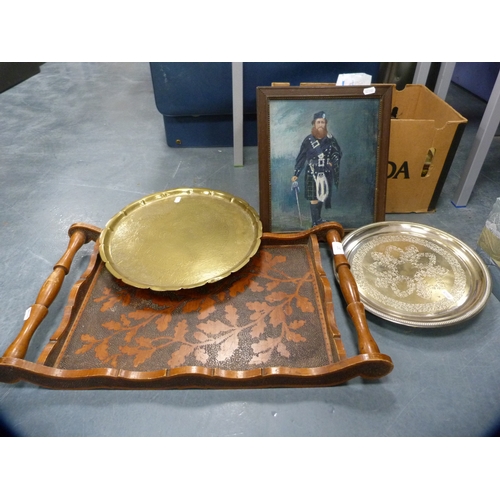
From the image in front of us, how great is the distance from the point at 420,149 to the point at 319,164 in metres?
0.48

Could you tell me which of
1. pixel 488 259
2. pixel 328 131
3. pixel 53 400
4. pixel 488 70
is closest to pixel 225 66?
pixel 328 131

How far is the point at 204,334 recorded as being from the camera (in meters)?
1.17

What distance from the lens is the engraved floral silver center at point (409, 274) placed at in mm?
1270

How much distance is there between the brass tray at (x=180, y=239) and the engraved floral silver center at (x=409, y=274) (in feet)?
1.41

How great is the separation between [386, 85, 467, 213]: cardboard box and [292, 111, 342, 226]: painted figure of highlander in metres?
0.30

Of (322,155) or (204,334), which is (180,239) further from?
(322,155)

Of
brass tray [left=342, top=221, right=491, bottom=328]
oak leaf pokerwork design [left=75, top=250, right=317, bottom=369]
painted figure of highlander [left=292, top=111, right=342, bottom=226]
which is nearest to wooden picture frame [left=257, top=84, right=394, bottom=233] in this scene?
painted figure of highlander [left=292, top=111, right=342, bottom=226]

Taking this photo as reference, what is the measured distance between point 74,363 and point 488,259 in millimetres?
1507

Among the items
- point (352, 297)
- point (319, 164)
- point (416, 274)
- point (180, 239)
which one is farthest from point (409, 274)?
point (180, 239)

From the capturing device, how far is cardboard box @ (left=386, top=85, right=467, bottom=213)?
1.56 meters

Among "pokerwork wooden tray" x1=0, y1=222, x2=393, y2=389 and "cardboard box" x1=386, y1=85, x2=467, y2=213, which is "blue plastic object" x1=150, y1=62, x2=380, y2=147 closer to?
"cardboard box" x1=386, y1=85, x2=467, y2=213

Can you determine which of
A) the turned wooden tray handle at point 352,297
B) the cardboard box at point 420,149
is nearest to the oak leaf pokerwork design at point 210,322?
the turned wooden tray handle at point 352,297

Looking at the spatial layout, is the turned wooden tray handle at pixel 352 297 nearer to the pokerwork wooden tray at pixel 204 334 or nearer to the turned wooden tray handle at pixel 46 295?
the pokerwork wooden tray at pixel 204 334

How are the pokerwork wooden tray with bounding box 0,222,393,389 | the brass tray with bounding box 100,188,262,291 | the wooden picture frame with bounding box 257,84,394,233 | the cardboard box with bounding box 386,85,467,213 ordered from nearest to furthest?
the pokerwork wooden tray with bounding box 0,222,393,389 → the brass tray with bounding box 100,188,262,291 → the wooden picture frame with bounding box 257,84,394,233 → the cardboard box with bounding box 386,85,467,213
